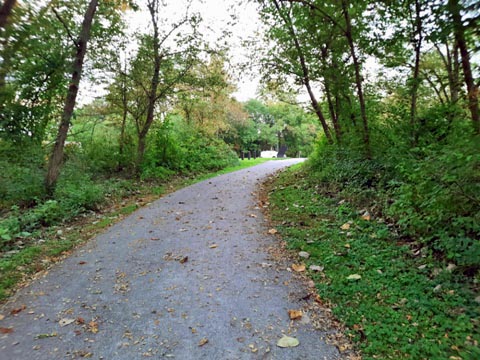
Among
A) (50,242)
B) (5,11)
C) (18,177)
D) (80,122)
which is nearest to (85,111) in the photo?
(80,122)

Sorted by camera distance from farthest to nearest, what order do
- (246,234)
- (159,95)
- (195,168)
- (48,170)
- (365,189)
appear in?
1. (195,168)
2. (159,95)
3. (48,170)
4. (365,189)
5. (246,234)

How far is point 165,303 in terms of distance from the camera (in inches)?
126

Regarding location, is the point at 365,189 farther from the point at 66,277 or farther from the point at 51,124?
the point at 51,124

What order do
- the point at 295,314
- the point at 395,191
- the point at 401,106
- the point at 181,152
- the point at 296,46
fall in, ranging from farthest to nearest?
the point at 181,152
the point at 296,46
the point at 401,106
the point at 395,191
the point at 295,314

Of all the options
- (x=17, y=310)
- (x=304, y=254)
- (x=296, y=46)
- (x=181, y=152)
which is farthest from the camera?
(x=181, y=152)

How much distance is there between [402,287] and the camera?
307 cm

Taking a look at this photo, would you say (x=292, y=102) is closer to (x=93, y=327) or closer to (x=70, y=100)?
(x=70, y=100)

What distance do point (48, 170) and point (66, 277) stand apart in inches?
168

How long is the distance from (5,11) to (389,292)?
14.9ft

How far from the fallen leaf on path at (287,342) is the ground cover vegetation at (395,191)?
0.51 metres

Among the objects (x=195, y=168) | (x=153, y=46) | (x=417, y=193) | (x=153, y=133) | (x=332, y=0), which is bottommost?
(x=417, y=193)

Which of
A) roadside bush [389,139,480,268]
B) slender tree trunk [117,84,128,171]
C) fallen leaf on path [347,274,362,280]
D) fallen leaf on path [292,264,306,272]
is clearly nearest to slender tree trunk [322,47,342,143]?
roadside bush [389,139,480,268]

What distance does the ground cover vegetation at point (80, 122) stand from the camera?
477 centimetres

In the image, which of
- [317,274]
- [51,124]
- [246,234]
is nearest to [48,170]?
[51,124]
